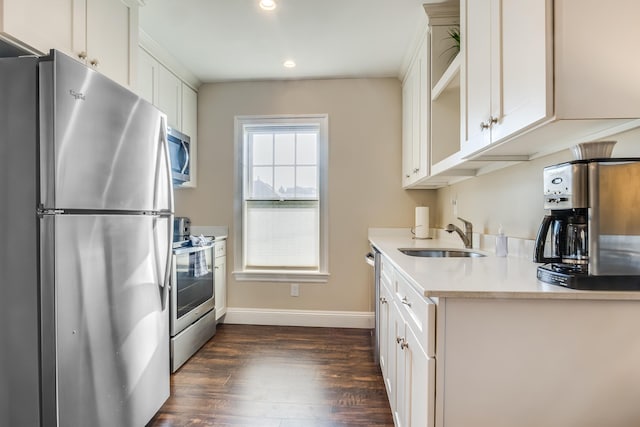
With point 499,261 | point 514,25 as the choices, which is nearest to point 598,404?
point 499,261

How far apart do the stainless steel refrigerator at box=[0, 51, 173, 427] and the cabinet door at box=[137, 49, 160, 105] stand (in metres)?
1.17

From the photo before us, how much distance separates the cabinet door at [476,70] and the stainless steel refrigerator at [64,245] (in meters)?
1.61

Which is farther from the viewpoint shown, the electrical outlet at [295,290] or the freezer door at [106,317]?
the electrical outlet at [295,290]

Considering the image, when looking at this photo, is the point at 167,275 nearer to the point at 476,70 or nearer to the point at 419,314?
the point at 419,314

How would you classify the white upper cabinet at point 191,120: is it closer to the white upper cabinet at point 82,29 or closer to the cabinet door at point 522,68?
the white upper cabinet at point 82,29

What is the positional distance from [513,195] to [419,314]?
3.66 ft

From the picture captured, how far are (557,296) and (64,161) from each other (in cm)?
173

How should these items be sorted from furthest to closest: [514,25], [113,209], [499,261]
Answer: [499,261]
[113,209]
[514,25]

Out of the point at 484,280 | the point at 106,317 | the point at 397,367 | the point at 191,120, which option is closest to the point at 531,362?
the point at 484,280

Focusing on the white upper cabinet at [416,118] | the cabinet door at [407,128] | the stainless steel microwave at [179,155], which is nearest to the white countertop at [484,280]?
the white upper cabinet at [416,118]

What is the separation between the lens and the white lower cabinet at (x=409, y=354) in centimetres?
100

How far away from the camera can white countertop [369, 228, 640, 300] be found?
953mm

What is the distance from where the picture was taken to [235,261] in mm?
3436

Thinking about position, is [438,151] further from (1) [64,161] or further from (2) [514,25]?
(1) [64,161]
